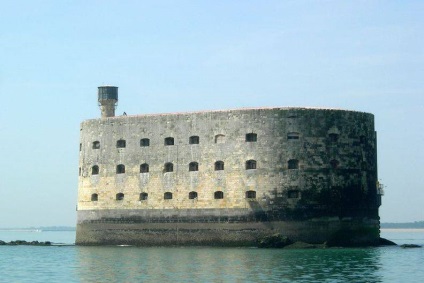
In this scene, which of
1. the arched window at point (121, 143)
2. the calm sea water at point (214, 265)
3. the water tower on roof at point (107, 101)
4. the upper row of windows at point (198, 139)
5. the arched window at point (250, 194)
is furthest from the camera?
the water tower on roof at point (107, 101)

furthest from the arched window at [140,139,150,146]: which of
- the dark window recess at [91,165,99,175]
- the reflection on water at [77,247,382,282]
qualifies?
the reflection on water at [77,247,382,282]

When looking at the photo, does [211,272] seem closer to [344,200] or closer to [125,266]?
[125,266]

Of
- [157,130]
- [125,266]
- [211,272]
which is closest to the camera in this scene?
[211,272]

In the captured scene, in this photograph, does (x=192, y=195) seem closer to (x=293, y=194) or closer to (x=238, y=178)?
(x=238, y=178)

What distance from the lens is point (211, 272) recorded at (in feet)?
112

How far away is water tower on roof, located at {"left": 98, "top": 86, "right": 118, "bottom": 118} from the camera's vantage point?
5650cm

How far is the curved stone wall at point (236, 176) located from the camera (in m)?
47.0

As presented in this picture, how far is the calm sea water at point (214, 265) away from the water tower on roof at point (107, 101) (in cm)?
1024

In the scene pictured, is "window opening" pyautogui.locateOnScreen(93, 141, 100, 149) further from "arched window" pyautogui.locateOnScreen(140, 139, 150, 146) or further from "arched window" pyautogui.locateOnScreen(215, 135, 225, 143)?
"arched window" pyautogui.locateOnScreen(215, 135, 225, 143)

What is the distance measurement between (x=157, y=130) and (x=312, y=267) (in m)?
17.1

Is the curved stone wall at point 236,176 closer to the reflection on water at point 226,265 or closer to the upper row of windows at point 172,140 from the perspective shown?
the upper row of windows at point 172,140

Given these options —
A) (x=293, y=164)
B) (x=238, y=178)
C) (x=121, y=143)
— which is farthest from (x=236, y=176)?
(x=121, y=143)

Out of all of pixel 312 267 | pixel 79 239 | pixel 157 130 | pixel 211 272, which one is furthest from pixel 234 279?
pixel 79 239

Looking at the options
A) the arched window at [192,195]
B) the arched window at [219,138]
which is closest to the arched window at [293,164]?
the arched window at [219,138]
